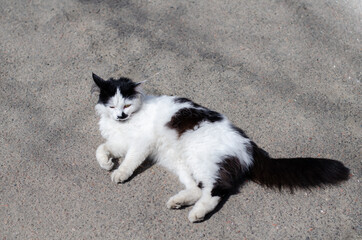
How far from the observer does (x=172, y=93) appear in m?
3.92

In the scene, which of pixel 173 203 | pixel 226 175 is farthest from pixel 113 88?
pixel 226 175

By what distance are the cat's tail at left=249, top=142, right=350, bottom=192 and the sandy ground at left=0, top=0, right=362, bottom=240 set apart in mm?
164

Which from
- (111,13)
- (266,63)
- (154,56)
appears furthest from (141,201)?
(111,13)

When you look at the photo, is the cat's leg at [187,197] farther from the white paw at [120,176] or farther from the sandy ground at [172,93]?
the white paw at [120,176]

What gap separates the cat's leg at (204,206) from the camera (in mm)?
2797

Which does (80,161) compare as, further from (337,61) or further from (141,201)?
(337,61)

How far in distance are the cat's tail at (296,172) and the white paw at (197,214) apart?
58 cm

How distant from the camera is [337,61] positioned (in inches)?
165

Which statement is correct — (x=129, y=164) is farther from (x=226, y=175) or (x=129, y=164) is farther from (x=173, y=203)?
(x=226, y=175)

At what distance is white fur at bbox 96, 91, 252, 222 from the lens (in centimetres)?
290

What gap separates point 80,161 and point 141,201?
775mm

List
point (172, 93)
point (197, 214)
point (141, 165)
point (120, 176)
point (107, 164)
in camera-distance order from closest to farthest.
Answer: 1. point (197, 214)
2. point (120, 176)
3. point (107, 164)
4. point (141, 165)
5. point (172, 93)

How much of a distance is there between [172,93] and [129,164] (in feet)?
3.74

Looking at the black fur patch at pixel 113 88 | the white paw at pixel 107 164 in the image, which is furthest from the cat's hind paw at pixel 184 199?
the black fur patch at pixel 113 88
